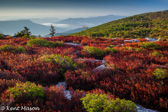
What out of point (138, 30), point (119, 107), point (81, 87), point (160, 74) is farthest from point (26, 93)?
point (138, 30)

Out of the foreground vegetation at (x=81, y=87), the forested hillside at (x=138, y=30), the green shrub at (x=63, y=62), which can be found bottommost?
the foreground vegetation at (x=81, y=87)

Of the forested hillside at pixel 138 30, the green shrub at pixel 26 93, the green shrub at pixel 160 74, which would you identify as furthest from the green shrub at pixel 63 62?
the forested hillside at pixel 138 30

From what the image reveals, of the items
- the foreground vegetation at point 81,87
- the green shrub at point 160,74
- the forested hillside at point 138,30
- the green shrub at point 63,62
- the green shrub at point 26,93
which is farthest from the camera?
the forested hillside at point 138,30

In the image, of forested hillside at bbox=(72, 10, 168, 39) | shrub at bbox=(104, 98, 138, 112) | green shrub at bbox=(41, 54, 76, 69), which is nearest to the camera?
shrub at bbox=(104, 98, 138, 112)

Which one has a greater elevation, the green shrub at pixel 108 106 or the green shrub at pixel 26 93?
the green shrub at pixel 26 93

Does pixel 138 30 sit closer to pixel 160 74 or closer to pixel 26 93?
pixel 160 74

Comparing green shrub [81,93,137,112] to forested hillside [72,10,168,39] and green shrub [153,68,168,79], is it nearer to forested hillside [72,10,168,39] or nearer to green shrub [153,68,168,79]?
green shrub [153,68,168,79]

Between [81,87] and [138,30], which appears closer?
[81,87]

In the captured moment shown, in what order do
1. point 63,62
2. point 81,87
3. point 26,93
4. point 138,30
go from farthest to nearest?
point 138,30 < point 63,62 < point 81,87 < point 26,93

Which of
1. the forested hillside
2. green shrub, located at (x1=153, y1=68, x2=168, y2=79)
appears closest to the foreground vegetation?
green shrub, located at (x1=153, y1=68, x2=168, y2=79)

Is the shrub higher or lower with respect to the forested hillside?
lower

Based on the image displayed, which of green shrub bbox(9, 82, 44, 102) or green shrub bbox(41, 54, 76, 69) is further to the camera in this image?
green shrub bbox(41, 54, 76, 69)

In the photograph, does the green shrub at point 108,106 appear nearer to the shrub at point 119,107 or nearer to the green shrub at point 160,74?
the shrub at point 119,107

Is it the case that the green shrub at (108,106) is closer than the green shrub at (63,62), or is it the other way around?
the green shrub at (108,106)
